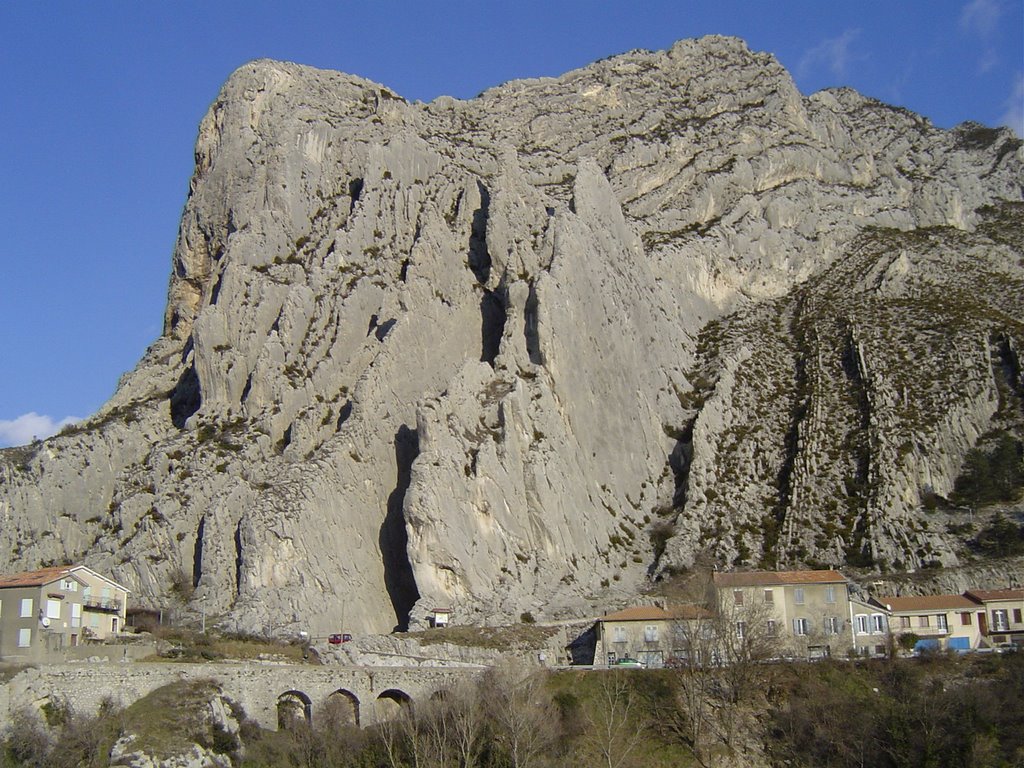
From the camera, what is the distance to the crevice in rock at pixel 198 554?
79.9 metres

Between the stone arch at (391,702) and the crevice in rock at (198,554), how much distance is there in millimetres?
19672

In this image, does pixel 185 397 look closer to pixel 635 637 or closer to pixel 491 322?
pixel 491 322

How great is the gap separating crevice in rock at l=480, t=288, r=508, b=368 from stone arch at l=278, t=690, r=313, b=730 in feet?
124

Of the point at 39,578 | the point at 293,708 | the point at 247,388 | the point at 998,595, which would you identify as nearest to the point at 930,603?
the point at 998,595

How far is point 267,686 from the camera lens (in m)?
61.2

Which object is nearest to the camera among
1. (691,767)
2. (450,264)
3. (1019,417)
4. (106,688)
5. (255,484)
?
(106,688)

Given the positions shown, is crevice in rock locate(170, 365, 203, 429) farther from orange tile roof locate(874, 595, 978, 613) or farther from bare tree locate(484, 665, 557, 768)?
orange tile roof locate(874, 595, 978, 613)

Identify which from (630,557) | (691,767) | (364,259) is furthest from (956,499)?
(364,259)

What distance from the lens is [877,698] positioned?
62.3 metres

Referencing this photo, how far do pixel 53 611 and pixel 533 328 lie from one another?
40.7 m

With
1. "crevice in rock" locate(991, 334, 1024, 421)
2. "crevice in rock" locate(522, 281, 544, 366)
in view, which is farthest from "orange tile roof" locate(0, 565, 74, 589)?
"crevice in rock" locate(991, 334, 1024, 421)

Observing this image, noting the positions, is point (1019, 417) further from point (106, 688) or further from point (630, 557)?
point (106, 688)

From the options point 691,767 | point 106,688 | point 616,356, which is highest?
point 616,356

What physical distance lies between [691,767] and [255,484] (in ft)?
121
